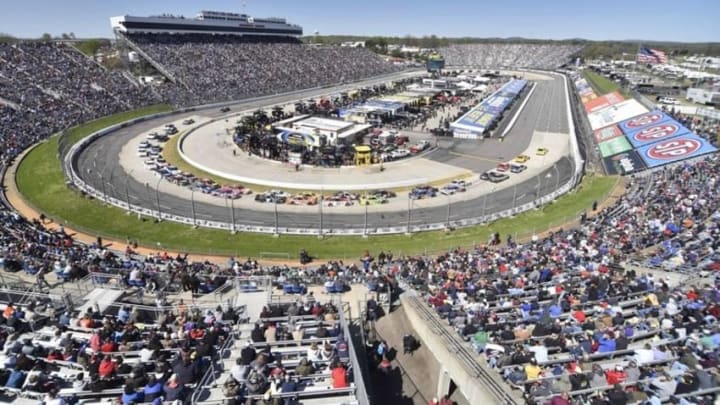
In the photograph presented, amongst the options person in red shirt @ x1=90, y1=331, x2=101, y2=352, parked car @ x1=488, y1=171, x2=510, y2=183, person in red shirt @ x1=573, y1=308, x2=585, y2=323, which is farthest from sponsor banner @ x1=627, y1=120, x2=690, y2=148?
person in red shirt @ x1=90, y1=331, x2=101, y2=352

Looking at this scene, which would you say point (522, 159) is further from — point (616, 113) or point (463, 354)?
point (463, 354)

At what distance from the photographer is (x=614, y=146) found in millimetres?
56312

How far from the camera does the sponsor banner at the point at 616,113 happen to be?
211 ft

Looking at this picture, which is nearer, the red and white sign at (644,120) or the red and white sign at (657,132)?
the red and white sign at (657,132)

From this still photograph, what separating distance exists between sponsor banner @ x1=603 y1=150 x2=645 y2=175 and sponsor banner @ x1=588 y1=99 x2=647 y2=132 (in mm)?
12219

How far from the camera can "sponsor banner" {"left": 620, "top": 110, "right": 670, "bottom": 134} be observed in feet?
189

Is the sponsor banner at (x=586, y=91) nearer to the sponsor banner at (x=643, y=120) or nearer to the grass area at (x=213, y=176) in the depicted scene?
the sponsor banner at (x=643, y=120)

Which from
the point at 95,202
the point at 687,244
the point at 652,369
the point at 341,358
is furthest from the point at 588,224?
the point at 95,202

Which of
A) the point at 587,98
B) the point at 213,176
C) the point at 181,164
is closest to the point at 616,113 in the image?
the point at 587,98

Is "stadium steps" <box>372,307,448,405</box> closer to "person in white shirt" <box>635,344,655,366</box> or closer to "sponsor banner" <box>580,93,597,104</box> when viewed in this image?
"person in white shirt" <box>635,344,655,366</box>

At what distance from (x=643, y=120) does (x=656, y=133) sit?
6738mm

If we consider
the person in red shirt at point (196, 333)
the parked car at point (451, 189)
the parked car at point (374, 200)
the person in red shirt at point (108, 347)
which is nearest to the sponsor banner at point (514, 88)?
the parked car at point (451, 189)

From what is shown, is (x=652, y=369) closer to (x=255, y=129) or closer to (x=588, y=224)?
(x=588, y=224)

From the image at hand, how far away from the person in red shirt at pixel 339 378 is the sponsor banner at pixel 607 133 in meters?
61.9
